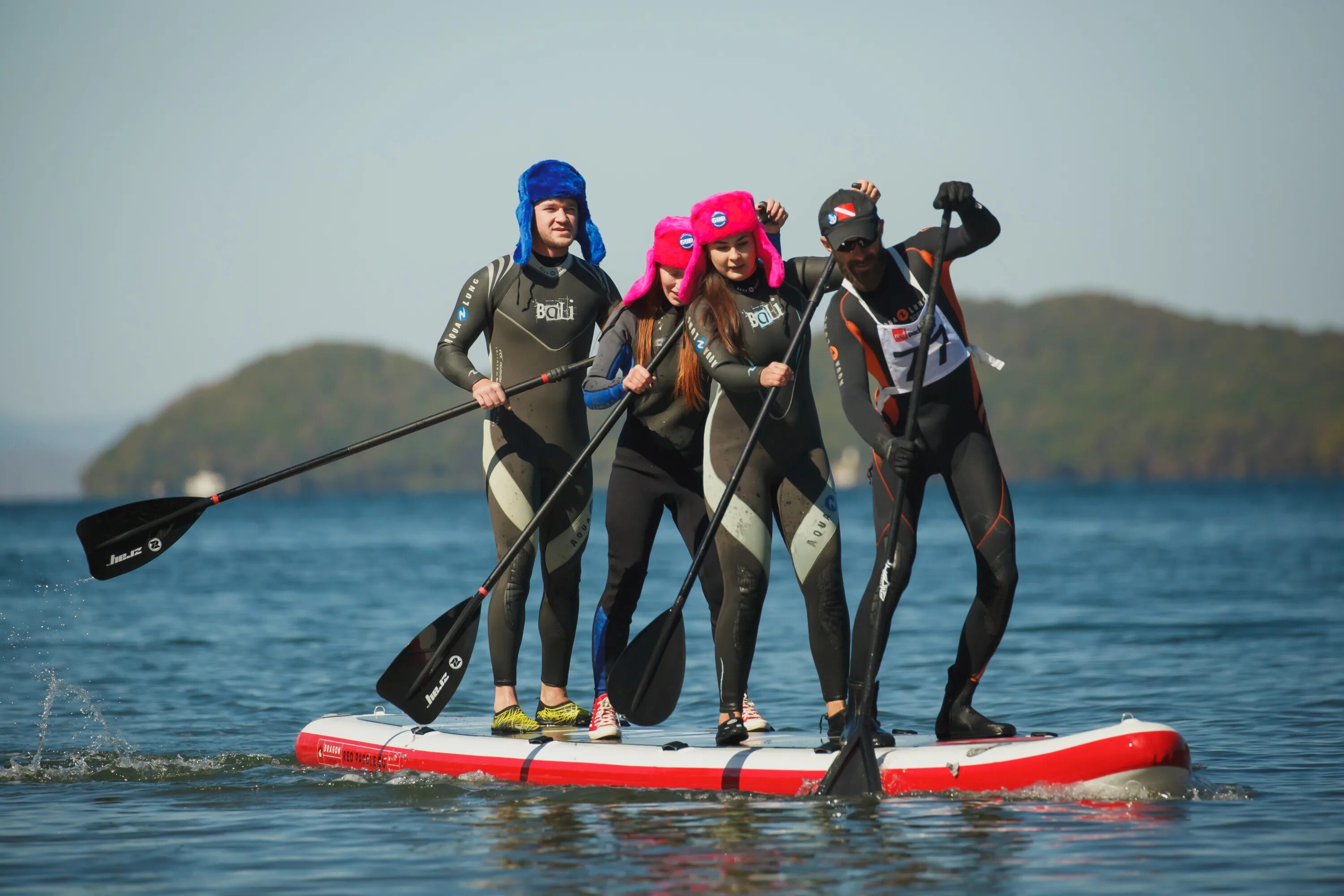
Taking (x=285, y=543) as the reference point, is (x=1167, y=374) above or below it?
above

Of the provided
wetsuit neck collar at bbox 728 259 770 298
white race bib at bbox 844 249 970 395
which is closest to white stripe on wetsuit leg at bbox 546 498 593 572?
wetsuit neck collar at bbox 728 259 770 298

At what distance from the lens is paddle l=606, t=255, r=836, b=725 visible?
5949 millimetres

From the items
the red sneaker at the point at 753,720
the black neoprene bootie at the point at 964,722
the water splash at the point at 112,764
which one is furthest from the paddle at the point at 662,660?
the water splash at the point at 112,764

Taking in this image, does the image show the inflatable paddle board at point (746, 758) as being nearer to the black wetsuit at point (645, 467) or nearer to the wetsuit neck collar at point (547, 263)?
the black wetsuit at point (645, 467)

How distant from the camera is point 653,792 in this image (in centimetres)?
611

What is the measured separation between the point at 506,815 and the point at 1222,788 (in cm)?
300

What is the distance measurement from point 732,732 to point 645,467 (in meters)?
1.26

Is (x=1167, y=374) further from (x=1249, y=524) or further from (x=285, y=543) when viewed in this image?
(x=285, y=543)

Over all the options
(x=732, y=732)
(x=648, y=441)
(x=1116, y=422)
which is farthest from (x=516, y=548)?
(x=1116, y=422)

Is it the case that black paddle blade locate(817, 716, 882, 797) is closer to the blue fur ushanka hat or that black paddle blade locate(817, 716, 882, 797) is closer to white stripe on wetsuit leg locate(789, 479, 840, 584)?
white stripe on wetsuit leg locate(789, 479, 840, 584)

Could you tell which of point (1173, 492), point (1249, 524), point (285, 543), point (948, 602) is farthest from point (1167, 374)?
point (948, 602)

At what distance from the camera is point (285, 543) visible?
169 ft

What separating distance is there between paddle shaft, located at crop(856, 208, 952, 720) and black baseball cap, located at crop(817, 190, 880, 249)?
0.93ft

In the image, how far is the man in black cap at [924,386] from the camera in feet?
18.5
